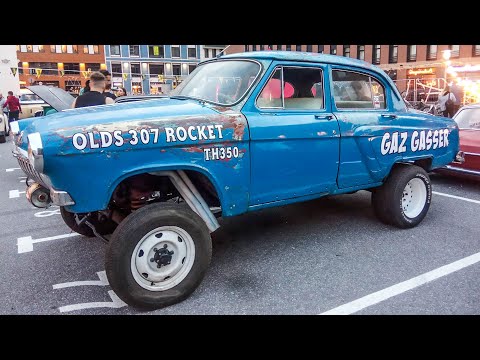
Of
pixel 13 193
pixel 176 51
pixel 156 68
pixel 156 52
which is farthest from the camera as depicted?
pixel 176 51

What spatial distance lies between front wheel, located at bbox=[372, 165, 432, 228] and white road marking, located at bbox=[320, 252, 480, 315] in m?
0.92

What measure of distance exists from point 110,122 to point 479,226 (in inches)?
179

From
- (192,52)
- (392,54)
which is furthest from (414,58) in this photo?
(192,52)

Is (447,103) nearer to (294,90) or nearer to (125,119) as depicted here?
(294,90)

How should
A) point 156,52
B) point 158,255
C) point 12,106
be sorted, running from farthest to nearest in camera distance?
point 156,52
point 12,106
point 158,255

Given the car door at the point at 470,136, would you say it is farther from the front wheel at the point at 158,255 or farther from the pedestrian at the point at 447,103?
the front wheel at the point at 158,255

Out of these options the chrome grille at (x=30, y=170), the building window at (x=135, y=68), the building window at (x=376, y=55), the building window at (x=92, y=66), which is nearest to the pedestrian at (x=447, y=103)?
the chrome grille at (x=30, y=170)

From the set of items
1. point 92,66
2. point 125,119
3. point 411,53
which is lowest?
point 125,119

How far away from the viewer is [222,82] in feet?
12.4

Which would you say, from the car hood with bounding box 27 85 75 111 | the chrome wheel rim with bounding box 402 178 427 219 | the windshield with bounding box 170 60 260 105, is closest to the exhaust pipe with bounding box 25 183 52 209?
the windshield with bounding box 170 60 260 105

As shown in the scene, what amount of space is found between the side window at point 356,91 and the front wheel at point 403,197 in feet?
2.88

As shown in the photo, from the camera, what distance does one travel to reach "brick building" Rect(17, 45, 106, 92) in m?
64.4

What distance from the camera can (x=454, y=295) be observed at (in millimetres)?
3215

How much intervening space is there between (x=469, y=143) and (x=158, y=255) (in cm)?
599
